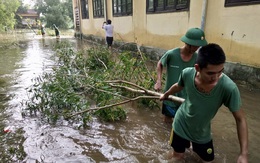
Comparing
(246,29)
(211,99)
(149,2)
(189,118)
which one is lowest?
(189,118)

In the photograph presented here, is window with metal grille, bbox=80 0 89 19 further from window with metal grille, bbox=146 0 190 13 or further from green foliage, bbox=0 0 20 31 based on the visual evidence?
window with metal grille, bbox=146 0 190 13

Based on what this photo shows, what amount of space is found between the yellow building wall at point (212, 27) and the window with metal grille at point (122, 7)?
467 mm

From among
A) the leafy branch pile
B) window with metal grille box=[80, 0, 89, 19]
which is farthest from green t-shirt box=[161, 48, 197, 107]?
window with metal grille box=[80, 0, 89, 19]

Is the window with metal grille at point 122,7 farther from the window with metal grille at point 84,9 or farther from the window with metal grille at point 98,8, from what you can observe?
the window with metal grille at point 84,9

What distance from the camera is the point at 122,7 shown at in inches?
494

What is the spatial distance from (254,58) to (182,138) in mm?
4391

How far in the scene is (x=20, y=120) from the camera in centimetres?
416

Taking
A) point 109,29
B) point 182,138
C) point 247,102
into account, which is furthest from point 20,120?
point 109,29

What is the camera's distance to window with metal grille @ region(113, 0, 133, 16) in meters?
11.7

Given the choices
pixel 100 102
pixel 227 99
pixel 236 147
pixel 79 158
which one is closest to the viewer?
pixel 227 99

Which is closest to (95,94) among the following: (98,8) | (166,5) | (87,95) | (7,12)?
(87,95)

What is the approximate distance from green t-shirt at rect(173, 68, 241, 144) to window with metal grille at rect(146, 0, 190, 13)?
638 cm

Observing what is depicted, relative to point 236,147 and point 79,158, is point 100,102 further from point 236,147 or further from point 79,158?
point 236,147

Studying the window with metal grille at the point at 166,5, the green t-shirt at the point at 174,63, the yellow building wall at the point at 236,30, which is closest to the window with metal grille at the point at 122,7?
the window with metal grille at the point at 166,5
